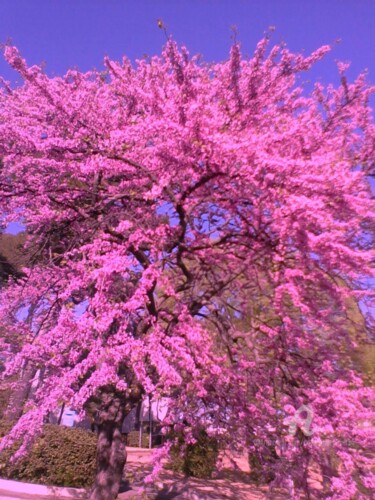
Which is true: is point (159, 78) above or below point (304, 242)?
above

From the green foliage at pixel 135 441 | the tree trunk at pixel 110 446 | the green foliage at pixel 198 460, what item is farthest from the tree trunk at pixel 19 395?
the green foliage at pixel 135 441

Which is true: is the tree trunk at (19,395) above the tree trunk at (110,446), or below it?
above

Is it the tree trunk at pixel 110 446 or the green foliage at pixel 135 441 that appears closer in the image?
the tree trunk at pixel 110 446

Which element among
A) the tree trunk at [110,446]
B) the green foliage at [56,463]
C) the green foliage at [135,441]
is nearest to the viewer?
the tree trunk at [110,446]

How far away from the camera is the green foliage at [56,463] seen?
33.3 ft

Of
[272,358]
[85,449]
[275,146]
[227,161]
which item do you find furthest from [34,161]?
[85,449]

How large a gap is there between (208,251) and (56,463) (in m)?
7.30

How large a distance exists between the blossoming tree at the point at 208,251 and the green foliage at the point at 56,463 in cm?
328

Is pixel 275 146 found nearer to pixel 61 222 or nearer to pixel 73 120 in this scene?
pixel 73 120

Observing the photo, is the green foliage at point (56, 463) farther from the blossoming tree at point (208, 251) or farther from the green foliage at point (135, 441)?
the green foliage at point (135, 441)

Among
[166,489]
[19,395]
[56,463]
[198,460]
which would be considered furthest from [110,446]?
[19,395]

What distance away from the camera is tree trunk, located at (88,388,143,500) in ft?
23.4

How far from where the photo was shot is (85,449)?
10.5 m

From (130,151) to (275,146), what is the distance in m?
2.51
